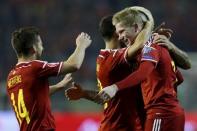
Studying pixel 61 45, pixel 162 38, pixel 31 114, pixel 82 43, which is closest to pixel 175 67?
pixel 162 38

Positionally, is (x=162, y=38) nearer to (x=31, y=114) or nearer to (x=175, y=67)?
(x=175, y=67)

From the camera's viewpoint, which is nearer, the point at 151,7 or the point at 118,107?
the point at 118,107

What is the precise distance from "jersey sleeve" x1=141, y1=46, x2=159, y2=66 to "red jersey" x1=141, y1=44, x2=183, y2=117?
1 cm

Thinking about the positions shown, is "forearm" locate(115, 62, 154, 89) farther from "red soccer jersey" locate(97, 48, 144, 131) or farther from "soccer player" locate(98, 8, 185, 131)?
"red soccer jersey" locate(97, 48, 144, 131)

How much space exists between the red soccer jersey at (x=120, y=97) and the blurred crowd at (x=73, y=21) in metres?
6.71

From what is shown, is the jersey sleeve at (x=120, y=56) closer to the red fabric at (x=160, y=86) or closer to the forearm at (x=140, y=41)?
the forearm at (x=140, y=41)

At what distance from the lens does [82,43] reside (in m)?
5.87

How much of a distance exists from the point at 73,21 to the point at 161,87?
8.64 m

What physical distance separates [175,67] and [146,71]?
1.90ft

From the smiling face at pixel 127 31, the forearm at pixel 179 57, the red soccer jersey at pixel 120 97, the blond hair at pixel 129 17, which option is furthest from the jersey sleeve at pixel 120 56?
the forearm at pixel 179 57

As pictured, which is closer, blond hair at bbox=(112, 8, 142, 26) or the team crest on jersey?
the team crest on jersey

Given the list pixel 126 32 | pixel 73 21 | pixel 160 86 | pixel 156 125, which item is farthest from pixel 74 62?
pixel 73 21

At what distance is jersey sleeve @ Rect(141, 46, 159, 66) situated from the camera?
5.50m

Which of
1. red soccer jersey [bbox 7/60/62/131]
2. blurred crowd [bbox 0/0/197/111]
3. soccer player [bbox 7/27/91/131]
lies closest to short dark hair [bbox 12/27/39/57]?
soccer player [bbox 7/27/91/131]
